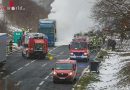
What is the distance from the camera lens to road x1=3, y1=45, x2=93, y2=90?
39575mm

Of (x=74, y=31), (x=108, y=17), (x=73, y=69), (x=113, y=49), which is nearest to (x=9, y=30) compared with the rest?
(x=74, y=31)

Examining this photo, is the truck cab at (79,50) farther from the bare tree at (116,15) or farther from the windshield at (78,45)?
the bare tree at (116,15)

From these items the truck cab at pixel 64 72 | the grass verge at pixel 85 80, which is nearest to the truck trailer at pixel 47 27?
the grass verge at pixel 85 80

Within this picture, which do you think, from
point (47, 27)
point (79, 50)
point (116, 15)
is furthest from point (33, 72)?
point (47, 27)

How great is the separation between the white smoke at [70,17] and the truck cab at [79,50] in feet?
82.2

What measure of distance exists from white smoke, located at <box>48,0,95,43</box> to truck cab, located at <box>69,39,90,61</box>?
82.2ft

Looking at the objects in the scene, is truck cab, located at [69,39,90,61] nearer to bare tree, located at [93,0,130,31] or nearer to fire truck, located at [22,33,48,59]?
fire truck, located at [22,33,48,59]

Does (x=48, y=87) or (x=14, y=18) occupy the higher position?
(x=14, y=18)

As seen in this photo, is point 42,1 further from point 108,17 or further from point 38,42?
point 108,17

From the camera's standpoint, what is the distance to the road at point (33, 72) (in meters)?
39.6

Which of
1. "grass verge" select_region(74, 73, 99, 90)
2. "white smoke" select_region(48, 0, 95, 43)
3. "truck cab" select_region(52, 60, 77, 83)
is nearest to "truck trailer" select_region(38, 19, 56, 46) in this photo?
"white smoke" select_region(48, 0, 95, 43)

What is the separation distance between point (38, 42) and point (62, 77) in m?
17.9

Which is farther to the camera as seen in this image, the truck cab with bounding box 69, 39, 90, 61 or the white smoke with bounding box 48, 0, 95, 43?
the white smoke with bounding box 48, 0, 95, 43

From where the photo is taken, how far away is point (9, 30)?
87188 mm
